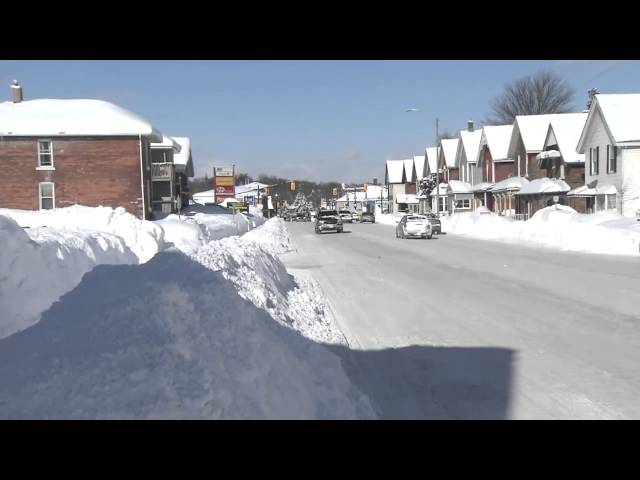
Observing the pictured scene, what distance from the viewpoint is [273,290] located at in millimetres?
10500

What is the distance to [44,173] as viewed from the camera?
3416cm

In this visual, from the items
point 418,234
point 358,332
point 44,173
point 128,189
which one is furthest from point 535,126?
point 358,332

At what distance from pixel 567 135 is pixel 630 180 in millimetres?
10987

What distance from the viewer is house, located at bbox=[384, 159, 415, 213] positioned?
101 meters

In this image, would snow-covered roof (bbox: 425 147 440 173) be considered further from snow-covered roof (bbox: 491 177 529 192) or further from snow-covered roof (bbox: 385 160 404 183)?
snow-covered roof (bbox: 491 177 529 192)

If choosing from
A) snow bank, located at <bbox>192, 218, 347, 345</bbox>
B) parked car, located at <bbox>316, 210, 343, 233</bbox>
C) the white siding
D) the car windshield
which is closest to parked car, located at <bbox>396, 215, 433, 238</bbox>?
parked car, located at <bbox>316, 210, 343, 233</bbox>

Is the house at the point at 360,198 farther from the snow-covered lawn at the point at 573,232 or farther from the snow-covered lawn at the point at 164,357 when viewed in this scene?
the snow-covered lawn at the point at 164,357

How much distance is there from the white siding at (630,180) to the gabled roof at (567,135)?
709cm

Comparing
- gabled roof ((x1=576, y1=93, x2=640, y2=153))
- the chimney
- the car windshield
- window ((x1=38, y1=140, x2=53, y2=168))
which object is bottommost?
the car windshield

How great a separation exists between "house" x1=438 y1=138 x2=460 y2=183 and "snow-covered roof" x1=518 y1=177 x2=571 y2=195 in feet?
95.2

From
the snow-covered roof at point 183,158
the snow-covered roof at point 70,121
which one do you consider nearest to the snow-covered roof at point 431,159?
the snow-covered roof at point 183,158

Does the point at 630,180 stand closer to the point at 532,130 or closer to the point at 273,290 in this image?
→ the point at 532,130

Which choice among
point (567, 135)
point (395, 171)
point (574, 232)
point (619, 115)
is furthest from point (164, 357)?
point (395, 171)
